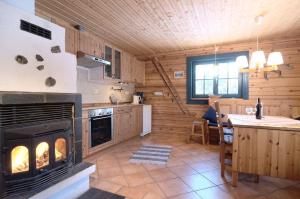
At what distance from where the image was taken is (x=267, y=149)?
6.57 ft

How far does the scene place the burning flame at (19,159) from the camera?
150 cm

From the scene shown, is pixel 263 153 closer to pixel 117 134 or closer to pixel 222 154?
pixel 222 154

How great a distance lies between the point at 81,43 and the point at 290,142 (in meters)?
3.33

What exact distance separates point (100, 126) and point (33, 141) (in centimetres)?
170

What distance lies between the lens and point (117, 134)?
12.4ft

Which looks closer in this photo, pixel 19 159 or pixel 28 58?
pixel 19 159

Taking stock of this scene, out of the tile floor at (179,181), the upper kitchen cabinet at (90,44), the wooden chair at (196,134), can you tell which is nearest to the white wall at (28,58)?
the upper kitchen cabinet at (90,44)

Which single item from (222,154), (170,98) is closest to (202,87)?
(170,98)

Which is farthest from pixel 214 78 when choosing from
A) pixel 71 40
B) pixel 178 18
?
pixel 71 40

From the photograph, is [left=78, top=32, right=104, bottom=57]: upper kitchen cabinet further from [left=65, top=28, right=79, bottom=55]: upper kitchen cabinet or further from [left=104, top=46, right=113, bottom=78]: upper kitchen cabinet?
[left=104, top=46, right=113, bottom=78]: upper kitchen cabinet

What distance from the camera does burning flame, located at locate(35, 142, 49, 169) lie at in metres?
1.63

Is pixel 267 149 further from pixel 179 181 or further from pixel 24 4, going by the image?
pixel 24 4

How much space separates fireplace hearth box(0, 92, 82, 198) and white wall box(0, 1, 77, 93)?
0.18 metres

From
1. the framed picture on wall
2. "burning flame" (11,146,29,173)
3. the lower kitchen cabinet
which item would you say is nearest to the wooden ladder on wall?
the framed picture on wall
